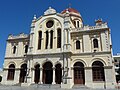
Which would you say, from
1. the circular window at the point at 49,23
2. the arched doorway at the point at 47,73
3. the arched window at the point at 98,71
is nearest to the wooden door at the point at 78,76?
the arched window at the point at 98,71

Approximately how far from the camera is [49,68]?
78.0 ft

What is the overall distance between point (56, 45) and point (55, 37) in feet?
4.93

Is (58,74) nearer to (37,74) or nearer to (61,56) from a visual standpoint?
(61,56)

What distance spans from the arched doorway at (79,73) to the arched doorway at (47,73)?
13.1ft

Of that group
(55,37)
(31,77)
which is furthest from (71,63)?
(31,77)

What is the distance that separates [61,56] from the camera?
2306 centimetres

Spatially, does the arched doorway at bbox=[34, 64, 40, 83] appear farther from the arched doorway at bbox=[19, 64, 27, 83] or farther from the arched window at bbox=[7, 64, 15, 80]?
the arched window at bbox=[7, 64, 15, 80]

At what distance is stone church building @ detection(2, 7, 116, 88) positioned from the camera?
21.6 metres

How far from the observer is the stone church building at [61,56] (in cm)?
2164

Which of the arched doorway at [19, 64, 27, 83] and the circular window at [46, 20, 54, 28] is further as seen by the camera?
the circular window at [46, 20, 54, 28]

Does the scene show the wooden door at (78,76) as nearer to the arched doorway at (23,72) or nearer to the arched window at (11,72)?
the arched doorway at (23,72)

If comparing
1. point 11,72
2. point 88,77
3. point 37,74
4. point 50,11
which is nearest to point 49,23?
point 50,11

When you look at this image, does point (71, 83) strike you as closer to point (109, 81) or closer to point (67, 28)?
point (109, 81)

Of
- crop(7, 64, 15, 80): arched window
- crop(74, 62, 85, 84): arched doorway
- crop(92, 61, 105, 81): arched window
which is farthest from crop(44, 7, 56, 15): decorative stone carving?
crop(92, 61, 105, 81): arched window
